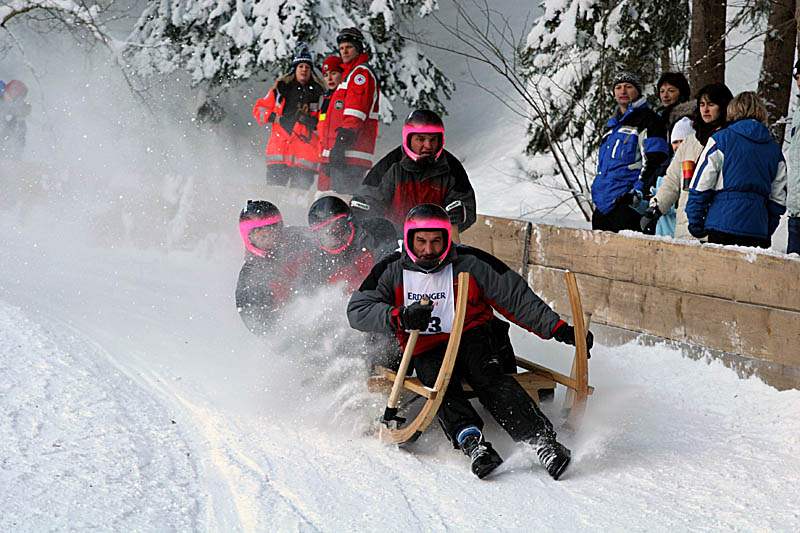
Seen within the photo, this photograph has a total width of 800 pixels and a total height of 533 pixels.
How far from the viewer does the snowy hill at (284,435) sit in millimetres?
2986

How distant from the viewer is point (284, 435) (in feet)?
12.6

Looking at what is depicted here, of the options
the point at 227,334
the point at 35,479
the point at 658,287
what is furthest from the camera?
the point at 227,334

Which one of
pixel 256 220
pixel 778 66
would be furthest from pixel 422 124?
pixel 778 66

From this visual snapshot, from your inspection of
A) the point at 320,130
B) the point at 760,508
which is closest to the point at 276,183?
the point at 320,130

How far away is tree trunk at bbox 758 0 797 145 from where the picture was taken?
7379mm

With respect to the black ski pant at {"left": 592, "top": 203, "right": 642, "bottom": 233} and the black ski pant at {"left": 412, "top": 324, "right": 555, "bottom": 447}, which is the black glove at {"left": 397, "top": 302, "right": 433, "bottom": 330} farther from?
the black ski pant at {"left": 592, "top": 203, "right": 642, "bottom": 233}

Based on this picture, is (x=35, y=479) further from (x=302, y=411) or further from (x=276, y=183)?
(x=276, y=183)

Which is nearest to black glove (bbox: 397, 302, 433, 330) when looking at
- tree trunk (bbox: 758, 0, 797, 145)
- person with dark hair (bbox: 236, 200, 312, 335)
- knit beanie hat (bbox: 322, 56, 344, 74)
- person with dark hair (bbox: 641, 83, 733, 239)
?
person with dark hair (bbox: 236, 200, 312, 335)

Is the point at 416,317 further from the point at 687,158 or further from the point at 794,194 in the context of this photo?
the point at 794,194

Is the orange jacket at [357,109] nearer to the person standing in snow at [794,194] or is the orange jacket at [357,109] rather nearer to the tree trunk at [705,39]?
the tree trunk at [705,39]

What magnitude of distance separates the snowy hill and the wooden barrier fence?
0.19 meters

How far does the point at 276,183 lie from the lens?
8.06 metres

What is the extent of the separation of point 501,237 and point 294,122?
8.38 feet

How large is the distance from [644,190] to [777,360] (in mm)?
1727
